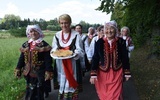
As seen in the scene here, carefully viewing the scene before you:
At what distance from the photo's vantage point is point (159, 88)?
7.34 meters

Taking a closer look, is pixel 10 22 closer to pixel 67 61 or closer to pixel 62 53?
pixel 67 61

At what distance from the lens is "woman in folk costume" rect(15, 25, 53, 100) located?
17.3 ft

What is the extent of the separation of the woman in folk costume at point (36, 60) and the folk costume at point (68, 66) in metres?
0.23

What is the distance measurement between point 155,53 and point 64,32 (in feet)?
26.1

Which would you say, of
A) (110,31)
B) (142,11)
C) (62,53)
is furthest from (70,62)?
(142,11)

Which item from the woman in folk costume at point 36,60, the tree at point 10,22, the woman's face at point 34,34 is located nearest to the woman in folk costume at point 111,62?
the woman in folk costume at point 36,60

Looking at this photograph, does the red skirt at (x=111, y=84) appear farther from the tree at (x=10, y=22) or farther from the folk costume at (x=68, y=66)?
the tree at (x=10, y=22)

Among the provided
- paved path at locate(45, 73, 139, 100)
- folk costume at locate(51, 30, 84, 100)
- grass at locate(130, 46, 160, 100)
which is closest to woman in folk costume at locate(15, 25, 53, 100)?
folk costume at locate(51, 30, 84, 100)

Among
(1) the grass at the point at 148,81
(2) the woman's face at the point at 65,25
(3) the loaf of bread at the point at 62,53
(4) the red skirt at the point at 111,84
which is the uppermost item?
(2) the woman's face at the point at 65,25

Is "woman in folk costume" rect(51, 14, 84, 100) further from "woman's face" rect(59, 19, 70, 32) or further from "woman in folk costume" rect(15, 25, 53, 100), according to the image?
"woman in folk costume" rect(15, 25, 53, 100)

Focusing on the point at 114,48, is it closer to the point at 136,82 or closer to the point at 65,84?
the point at 65,84

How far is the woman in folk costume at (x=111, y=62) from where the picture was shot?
16.1 ft

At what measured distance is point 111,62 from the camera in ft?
16.1

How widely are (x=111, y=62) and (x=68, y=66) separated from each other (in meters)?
0.92
